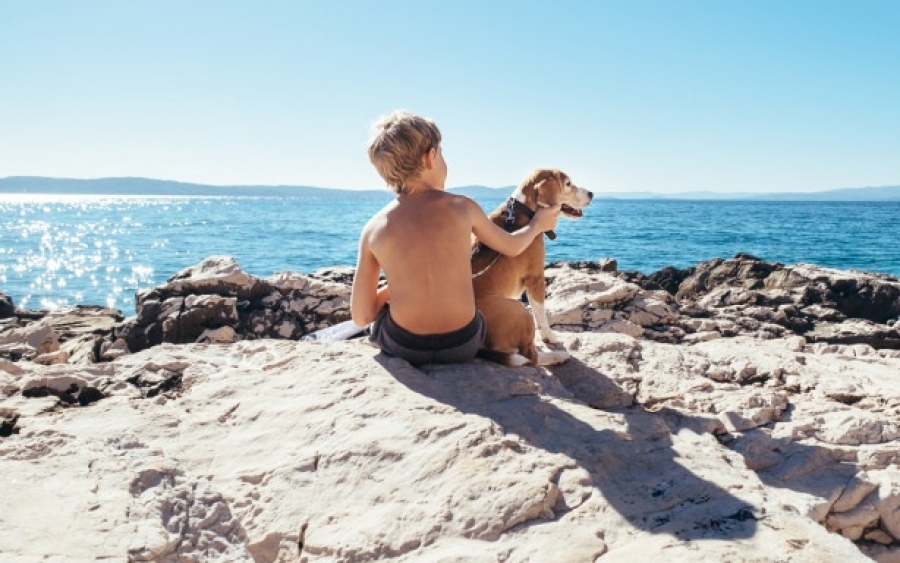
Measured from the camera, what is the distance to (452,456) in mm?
2543

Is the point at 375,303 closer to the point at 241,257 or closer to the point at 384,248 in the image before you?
the point at 384,248

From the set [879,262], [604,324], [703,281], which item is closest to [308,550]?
[604,324]

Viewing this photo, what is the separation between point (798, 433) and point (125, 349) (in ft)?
20.9

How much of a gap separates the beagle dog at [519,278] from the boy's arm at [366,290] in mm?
602

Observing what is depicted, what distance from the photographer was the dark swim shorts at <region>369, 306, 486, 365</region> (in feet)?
11.7

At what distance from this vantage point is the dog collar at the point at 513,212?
4.41m

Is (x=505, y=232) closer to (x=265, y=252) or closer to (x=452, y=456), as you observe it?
(x=452, y=456)

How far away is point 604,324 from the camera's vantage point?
7.12 meters

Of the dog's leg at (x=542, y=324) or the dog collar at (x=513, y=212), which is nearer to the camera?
the dog collar at (x=513, y=212)

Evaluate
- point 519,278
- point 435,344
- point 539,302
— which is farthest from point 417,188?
point 539,302

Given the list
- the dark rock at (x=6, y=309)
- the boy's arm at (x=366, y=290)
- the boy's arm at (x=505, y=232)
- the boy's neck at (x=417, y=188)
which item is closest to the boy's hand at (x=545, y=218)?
the boy's arm at (x=505, y=232)

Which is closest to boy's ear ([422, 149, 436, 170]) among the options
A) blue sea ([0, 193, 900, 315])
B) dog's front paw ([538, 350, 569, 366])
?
dog's front paw ([538, 350, 569, 366])

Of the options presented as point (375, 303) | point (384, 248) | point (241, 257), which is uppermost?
point (384, 248)

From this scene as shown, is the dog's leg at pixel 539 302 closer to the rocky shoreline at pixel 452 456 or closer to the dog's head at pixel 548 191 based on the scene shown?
the rocky shoreline at pixel 452 456
